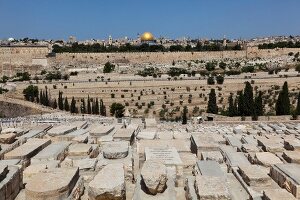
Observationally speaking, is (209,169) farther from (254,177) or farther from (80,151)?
(80,151)

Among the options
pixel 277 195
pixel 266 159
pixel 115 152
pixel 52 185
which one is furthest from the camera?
pixel 266 159

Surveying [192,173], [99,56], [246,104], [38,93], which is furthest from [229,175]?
[99,56]

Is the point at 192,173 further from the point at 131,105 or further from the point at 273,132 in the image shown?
the point at 131,105

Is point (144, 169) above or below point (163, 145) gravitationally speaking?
above

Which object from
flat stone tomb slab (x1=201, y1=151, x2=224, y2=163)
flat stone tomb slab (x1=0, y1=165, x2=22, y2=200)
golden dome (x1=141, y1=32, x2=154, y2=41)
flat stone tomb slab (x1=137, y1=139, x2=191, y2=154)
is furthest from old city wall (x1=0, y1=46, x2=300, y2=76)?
flat stone tomb slab (x1=0, y1=165, x2=22, y2=200)

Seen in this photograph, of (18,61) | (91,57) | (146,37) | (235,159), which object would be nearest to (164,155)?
(235,159)

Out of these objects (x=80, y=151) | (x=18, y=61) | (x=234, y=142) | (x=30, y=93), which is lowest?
(x=30, y=93)

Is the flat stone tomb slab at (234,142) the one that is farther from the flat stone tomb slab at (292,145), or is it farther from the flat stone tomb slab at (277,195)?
the flat stone tomb slab at (277,195)
